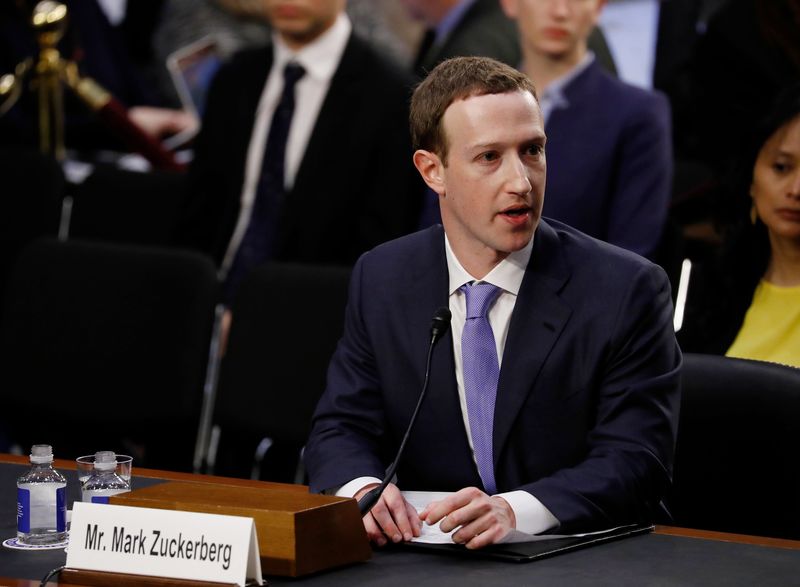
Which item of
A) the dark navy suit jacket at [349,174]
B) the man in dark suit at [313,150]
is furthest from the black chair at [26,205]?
the dark navy suit jacket at [349,174]

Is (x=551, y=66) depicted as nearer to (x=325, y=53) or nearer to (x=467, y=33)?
(x=325, y=53)

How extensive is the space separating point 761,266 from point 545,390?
1.09 metres

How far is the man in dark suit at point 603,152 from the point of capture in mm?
3363

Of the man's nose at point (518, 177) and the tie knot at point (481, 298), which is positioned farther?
the tie knot at point (481, 298)

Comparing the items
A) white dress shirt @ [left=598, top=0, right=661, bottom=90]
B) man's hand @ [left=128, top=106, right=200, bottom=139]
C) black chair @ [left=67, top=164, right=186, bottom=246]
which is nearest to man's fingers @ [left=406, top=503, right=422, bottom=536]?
black chair @ [left=67, top=164, right=186, bottom=246]

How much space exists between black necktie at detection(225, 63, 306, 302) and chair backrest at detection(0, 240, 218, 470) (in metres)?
0.51

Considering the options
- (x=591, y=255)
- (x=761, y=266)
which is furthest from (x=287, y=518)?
(x=761, y=266)

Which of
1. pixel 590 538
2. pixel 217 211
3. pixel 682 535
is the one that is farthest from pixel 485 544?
pixel 217 211

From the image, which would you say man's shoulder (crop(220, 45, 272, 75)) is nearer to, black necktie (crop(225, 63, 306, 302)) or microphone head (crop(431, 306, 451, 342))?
black necktie (crop(225, 63, 306, 302))

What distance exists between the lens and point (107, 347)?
3240 millimetres

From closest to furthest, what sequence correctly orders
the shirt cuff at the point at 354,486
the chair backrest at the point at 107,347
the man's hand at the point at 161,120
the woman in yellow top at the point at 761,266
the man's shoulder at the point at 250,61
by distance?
the shirt cuff at the point at 354,486 < the woman in yellow top at the point at 761,266 < the chair backrest at the point at 107,347 < the man's shoulder at the point at 250,61 < the man's hand at the point at 161,120

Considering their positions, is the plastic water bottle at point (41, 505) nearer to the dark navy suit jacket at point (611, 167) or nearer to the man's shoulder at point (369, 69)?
the dark navy suit jacket at point (611, 167)

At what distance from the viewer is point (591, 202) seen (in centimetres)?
336

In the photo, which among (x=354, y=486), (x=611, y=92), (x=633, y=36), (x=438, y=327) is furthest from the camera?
(x=633, y=36)
